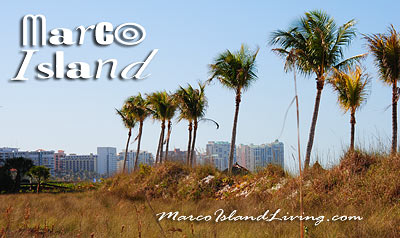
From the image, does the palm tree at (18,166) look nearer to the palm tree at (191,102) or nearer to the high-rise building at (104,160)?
the palm tree at (191,102)

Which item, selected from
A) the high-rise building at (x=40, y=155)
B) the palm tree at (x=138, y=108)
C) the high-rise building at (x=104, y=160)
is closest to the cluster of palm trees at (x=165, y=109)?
the palm tree at (x=138, y=108)

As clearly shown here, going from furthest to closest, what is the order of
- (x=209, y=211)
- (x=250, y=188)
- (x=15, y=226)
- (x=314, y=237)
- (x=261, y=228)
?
(x=250, y=188)
(x=209, y=211)
(x=15, y=226)
(x=261, y=228)
(x=314, y=237)

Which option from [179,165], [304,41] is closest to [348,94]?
[304,41]

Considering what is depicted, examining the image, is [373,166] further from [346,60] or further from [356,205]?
[346,60]

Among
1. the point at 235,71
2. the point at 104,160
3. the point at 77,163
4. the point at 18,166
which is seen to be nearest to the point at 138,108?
the point at 18,166

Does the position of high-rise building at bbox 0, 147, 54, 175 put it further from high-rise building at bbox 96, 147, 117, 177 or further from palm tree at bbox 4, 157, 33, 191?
palm tree at bbox 4, 157, 33, 191

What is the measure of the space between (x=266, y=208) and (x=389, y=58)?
33.1ft

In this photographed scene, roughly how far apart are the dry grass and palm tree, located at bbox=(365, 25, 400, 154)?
6.28 meters

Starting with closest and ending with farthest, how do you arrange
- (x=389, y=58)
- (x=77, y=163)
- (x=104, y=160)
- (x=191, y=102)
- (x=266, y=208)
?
(x=266, y=208)
(x=389, y=58)
(x=191, y=102)
(x=77, y=163)
(x=104, y=160)

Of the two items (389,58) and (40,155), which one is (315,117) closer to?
(389,58)

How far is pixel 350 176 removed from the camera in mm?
10180

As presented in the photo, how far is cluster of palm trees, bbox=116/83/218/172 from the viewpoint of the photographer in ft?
96.2

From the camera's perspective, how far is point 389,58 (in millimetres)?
16219

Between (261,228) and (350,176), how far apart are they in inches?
162
